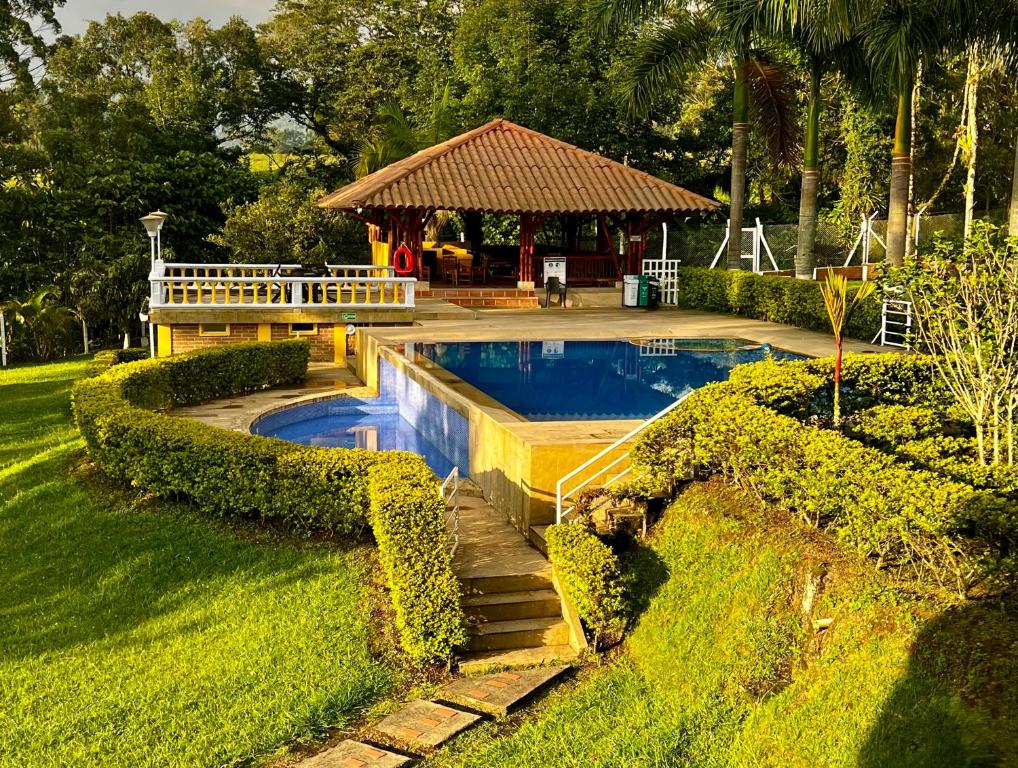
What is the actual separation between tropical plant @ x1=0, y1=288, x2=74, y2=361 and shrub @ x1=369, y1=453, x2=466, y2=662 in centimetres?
2071

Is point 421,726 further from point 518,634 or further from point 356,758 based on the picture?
point 518,634

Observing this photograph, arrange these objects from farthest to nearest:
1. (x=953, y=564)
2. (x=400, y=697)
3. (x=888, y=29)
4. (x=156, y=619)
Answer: (x=888, y=29)
(x=156, y=619)
(x=400, y=697)
(x=953, y=564)

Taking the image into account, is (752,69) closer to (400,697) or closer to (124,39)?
(400,697)

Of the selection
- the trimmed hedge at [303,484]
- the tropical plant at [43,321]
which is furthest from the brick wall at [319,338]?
the tropical plant at [43,321]


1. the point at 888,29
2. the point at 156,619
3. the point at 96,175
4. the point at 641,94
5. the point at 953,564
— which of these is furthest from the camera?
the point at 96,175

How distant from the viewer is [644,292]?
93.7 ft

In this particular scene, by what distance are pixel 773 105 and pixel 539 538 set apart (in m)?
19.5

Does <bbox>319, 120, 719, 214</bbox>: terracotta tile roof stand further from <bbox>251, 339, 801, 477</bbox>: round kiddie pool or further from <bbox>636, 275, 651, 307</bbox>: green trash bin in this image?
<bbox>251, 339, 801, 477</bbox>: round kiddie pool

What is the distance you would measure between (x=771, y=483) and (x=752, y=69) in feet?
65.8

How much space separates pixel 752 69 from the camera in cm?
2594

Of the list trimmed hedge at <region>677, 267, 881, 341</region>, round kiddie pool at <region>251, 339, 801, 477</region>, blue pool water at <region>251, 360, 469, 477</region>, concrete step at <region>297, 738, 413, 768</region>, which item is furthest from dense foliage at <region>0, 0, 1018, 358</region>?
concrete step at <region>297, 738, 413, 768</region>

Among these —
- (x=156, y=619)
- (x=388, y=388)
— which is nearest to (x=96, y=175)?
(x=388, y=388)

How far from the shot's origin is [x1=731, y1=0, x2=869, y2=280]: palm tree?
16.3 meters

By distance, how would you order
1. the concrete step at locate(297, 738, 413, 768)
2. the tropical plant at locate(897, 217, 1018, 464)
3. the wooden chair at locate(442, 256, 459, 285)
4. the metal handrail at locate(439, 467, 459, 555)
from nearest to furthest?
the concrete step at locate(297, 738, 413, 768) < the tropical plant at locate(897, 217, 1018, 464) < the metal handrail at locate(439, 467, 459, 555) < the wooden chair at locate(442, 256, 459, 285)
